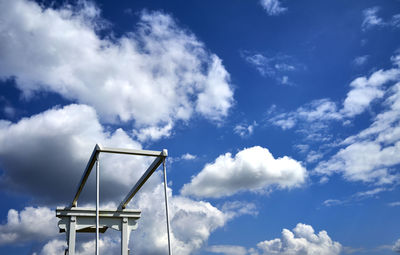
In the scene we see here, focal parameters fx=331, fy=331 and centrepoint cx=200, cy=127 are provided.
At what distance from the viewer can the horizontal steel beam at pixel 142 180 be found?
1016 centimetres

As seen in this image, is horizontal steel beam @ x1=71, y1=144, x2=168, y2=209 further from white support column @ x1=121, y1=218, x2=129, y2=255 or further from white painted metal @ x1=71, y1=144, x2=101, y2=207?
white support column @ x1=121, y1=218, x2=129, y2=255

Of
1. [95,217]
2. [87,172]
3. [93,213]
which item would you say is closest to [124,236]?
[95,217]

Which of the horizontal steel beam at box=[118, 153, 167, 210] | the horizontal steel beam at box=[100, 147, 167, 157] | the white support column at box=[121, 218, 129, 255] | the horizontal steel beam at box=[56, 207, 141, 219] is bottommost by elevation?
the white support column at box=[121, 218, 129, 255]

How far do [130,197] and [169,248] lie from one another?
4417 millimetres

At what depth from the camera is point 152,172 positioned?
10.9 m

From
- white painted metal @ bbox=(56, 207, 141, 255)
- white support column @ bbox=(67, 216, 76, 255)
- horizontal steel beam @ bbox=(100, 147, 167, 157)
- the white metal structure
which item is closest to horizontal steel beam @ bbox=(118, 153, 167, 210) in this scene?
the white metal structure

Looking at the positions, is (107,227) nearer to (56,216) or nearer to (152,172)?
(56,216)

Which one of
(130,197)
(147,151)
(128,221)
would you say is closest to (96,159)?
(147,151)

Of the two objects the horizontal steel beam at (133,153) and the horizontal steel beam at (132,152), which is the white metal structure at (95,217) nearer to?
the horizontal steel beam at (133,153)

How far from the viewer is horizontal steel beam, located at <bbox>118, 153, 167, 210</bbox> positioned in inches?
400

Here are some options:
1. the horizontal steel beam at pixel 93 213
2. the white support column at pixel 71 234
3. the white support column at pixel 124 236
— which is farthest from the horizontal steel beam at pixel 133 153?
the white support column at pixel 124 236

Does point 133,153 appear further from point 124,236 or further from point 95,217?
point 124,236

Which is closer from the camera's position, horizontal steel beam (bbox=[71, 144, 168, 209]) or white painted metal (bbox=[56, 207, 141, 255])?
horizontal steel beam (bbox=[71, 144, 168, 209])

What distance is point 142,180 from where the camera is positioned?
1170 centimetres
